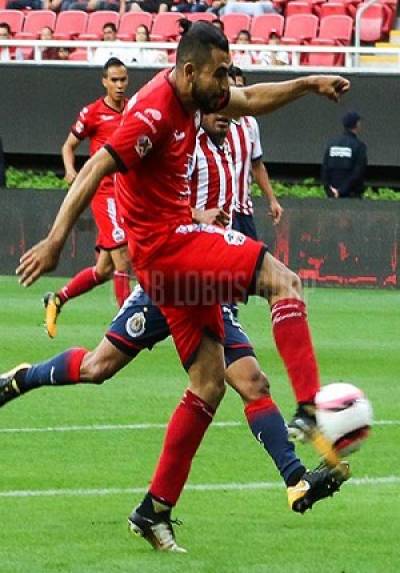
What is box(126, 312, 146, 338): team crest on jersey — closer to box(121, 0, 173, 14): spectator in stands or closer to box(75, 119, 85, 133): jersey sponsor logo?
box(75, 119, 85, 133): jersey sponsor logo

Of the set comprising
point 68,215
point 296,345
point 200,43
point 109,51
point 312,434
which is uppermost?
point 200,43

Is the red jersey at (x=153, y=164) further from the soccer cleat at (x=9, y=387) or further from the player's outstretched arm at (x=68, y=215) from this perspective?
the soccer cleat at (x=9, y=387)

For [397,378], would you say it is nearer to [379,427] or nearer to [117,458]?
[379,427]

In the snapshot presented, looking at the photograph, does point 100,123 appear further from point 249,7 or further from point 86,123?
point 249,7

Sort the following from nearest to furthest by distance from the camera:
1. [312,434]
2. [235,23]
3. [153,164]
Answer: [312,434]
[153,164]
[235,23]

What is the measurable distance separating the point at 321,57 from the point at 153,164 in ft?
59.9

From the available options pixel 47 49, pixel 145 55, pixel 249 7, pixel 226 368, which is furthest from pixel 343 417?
pixel 47 49

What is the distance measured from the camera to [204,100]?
7020 mm


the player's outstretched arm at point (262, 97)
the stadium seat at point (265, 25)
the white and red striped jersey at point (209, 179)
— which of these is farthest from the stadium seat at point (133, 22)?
the player's outstretched arm at point (262, 97)

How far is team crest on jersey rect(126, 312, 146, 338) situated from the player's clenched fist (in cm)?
136

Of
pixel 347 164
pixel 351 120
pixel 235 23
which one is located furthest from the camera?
pixel 235 23

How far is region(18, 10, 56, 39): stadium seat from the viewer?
27.3 m

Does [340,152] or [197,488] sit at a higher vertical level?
[197,488]

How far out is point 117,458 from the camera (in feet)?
31.2
